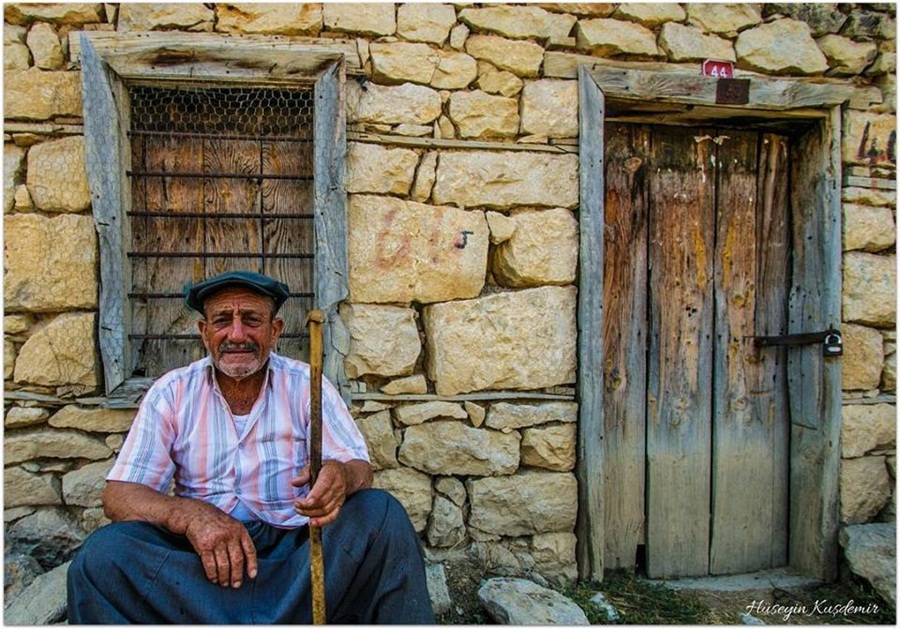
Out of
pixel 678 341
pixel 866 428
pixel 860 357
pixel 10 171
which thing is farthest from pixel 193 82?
pixel 866 428

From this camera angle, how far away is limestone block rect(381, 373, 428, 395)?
2715 mm

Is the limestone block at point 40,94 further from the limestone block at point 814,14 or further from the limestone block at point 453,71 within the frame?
the limestone block at point 814,14

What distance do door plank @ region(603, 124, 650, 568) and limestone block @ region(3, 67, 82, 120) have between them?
2347 millimetres

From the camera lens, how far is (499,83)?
276 cm

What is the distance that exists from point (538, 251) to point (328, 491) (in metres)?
1.42

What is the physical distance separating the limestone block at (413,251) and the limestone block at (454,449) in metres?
0.57

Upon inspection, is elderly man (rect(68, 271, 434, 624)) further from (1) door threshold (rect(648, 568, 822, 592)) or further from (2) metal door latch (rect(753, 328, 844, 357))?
(2) metal door latch (rect(753, 328, 844, 357))

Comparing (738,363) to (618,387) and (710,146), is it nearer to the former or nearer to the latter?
(618,387)

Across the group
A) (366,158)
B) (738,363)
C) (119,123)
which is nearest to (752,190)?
(738,363)

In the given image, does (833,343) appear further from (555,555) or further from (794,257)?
(555,555)

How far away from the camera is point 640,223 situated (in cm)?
309

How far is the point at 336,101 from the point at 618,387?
1.85 metres

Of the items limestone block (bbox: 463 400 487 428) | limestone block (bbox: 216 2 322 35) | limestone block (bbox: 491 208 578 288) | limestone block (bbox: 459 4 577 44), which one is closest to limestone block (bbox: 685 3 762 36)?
limestone block (bbox: 459 4 577 44)

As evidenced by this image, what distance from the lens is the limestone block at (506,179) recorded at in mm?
2730
